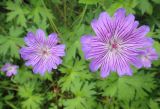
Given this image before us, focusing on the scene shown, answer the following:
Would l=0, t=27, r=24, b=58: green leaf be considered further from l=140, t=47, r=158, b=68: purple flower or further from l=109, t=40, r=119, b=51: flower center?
l=109, t=40, r=119, b=51: flower center

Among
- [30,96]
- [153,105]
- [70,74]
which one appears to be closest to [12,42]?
[30,96]

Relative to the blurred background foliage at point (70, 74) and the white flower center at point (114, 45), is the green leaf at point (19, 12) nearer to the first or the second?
the blurred background foliage at point (70, 74)

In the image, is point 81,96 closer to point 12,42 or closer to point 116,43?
point 12,42

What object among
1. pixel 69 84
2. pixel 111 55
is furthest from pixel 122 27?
pixel 69 84

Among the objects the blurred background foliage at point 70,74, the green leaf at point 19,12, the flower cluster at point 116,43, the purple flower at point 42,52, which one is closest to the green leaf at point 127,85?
the blurred background foliage at point 70,74

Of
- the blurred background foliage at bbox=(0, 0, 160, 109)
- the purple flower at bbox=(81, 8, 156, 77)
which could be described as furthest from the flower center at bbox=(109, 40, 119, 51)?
the blurred background foliage at bbox=(0, 0, 160, 109)

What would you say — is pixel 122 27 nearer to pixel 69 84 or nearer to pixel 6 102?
pixel 69 84
